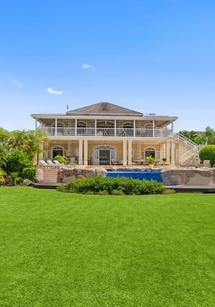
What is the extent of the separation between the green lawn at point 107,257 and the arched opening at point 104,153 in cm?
2650

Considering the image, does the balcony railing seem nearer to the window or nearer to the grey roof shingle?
the grey roof shingle

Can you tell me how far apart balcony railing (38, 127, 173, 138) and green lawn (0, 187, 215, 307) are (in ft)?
78.2

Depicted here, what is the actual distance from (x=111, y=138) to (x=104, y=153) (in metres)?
3.72

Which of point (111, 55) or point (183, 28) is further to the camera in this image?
point (111, 55)

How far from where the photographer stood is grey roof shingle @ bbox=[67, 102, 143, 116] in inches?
1415

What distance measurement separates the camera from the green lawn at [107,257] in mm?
3959

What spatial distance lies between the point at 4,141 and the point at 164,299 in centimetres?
1815

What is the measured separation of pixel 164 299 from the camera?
153 inches

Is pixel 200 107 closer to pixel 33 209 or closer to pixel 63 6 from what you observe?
pixel 63 6

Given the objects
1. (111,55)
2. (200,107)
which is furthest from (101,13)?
(200,107)

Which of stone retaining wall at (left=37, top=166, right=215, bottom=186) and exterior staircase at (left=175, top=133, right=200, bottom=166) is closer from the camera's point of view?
stone retaining wall at (left=37, top=166, right=215, bottom=186)

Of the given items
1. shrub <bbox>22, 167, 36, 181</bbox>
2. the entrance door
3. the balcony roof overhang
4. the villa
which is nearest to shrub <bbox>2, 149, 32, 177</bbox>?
shrub <bbox>22, 167, 36, 181</bbox>

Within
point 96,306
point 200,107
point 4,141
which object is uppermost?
point 200,107

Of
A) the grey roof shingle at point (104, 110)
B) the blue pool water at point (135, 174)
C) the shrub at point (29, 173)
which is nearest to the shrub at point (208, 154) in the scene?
the grey roof shingle at point (104, 110)
